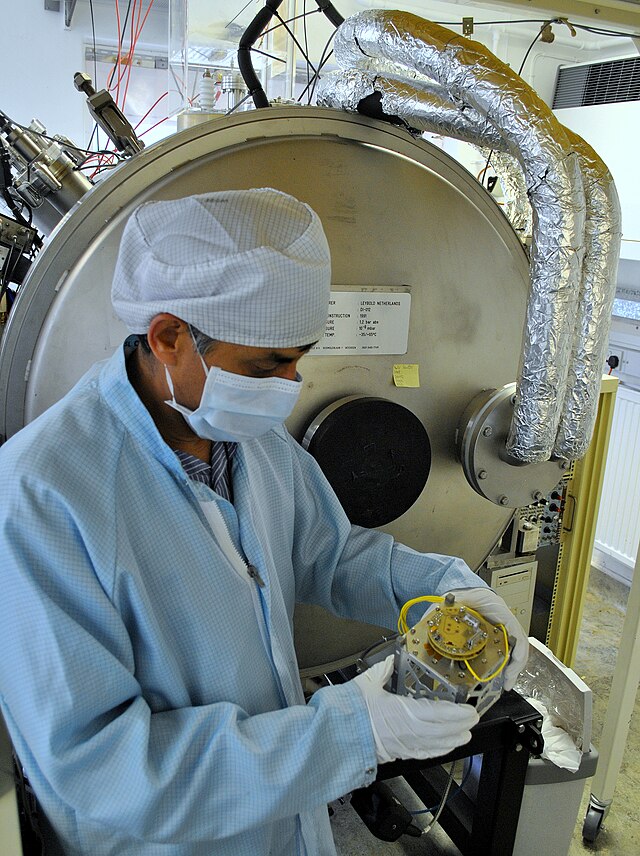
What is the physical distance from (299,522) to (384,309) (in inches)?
15.2

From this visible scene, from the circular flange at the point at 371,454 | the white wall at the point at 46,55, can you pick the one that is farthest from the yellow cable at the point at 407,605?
the white wall at the point at 46,55

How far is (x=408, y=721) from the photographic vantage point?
34.4 inches

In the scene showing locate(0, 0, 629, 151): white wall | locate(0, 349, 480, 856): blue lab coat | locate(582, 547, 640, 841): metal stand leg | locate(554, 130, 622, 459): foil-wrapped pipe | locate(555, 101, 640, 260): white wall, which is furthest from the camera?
locate(0, 0, 629, 151): white wall

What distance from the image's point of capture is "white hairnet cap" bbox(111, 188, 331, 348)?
81 centimetres

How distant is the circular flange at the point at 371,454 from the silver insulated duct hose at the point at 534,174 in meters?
0.17

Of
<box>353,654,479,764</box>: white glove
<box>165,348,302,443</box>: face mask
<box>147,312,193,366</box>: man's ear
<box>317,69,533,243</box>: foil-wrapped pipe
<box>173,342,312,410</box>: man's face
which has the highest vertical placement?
<box>317,69,533,243</box>: foil-wrapped pipe

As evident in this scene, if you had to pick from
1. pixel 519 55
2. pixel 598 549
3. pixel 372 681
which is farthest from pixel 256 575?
pixel 519 55

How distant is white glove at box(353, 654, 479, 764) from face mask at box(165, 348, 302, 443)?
0.35m

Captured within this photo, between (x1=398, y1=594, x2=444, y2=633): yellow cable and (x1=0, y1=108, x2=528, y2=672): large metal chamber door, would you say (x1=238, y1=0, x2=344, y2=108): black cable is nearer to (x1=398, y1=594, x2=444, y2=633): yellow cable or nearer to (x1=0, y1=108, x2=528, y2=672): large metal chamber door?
(x1=0, y1=108, x2=528, y2=672): large metal chamber door

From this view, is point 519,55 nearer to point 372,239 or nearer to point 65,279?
point 372,239

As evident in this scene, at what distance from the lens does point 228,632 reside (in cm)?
89

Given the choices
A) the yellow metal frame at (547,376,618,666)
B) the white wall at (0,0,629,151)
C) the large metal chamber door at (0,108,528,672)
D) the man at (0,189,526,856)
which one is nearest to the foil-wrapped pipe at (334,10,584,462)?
the large metal chamber door at (0,108,528,672)

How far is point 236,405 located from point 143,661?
315 millimetres

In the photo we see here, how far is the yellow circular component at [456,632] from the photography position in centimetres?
92
